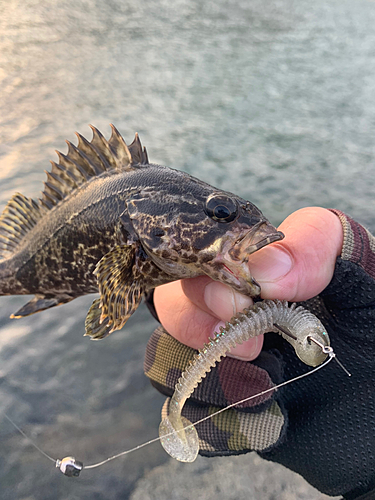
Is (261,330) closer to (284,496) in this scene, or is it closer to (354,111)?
(284,496)

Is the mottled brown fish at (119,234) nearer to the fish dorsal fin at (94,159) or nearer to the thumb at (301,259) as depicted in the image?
the fish dorsal fin at (94,159)

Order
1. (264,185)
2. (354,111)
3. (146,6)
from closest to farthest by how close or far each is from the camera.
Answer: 1. (264,185)
2. (354,111)
3. (146,6)

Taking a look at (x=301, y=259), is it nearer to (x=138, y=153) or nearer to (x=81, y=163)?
(x=138, y=153)

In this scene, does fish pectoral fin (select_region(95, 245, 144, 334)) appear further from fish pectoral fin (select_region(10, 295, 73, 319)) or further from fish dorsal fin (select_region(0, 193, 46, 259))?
fish dorsal fin (select_region(0, 193, 46, 259))

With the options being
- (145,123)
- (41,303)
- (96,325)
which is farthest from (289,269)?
(145,123)

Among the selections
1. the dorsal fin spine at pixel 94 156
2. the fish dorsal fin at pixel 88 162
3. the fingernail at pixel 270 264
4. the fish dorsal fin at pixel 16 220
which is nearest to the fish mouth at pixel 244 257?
the fingernail at pixel 270 264

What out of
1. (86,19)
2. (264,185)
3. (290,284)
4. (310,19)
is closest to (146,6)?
(86,19)

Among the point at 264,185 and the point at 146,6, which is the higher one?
the point at 146,6

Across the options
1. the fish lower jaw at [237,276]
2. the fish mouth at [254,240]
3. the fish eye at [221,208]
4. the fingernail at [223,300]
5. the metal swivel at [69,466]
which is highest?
the fish eye at [221,208]
